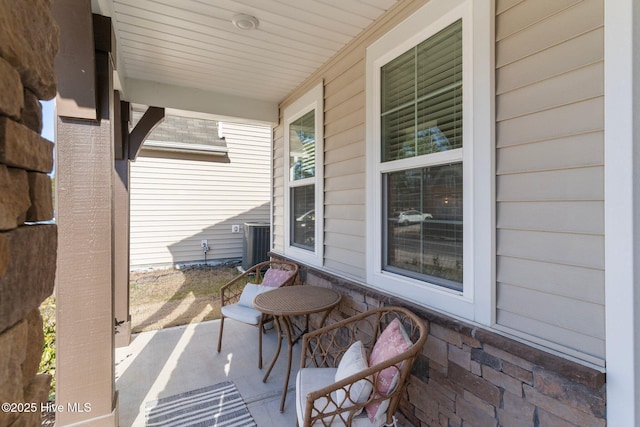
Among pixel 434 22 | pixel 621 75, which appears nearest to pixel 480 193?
pixel 621 75

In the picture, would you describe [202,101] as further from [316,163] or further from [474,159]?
[474,159]

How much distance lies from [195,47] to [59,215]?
1.71m

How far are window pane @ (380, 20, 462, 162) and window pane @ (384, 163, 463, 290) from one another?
0.17 meters

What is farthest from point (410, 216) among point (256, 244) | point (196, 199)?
point (196, 199)

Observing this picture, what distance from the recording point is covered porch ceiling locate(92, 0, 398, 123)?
217cm

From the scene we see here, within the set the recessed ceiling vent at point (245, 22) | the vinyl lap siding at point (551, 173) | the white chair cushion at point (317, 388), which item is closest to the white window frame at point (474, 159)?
the vinyl lap siding at point (551, 173)

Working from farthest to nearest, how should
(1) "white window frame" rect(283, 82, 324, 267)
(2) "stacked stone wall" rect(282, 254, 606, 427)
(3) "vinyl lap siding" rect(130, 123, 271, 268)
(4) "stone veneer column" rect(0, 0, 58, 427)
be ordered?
(3) "vinyl lap siding" rect(130, 123, 271, 268) < (1) "white window frame" rect(283, 82, 324, 267) < (2) "stacked stone wall" rect(282, 254, 606, 427) < (4) "stone veneer column" rect(0, 0, 58, 427)

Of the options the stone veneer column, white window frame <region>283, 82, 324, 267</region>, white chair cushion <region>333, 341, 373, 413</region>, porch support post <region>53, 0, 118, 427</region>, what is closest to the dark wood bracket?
white window frame <region>283, 82, 324, 267</region>

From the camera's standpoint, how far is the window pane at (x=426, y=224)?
1.79 m

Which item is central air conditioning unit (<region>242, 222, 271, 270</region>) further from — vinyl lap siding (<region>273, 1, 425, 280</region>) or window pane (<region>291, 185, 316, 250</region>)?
vinyl lap siding (<region>273, 1, 425, 280</region>)

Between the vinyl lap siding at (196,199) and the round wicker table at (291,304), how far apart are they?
445cm

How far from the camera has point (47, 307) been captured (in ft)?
10.9

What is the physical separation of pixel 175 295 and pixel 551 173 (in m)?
5.12

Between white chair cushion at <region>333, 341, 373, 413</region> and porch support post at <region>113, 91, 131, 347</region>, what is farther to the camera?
porch support post at <region>113, 91, 131, 347</region>
